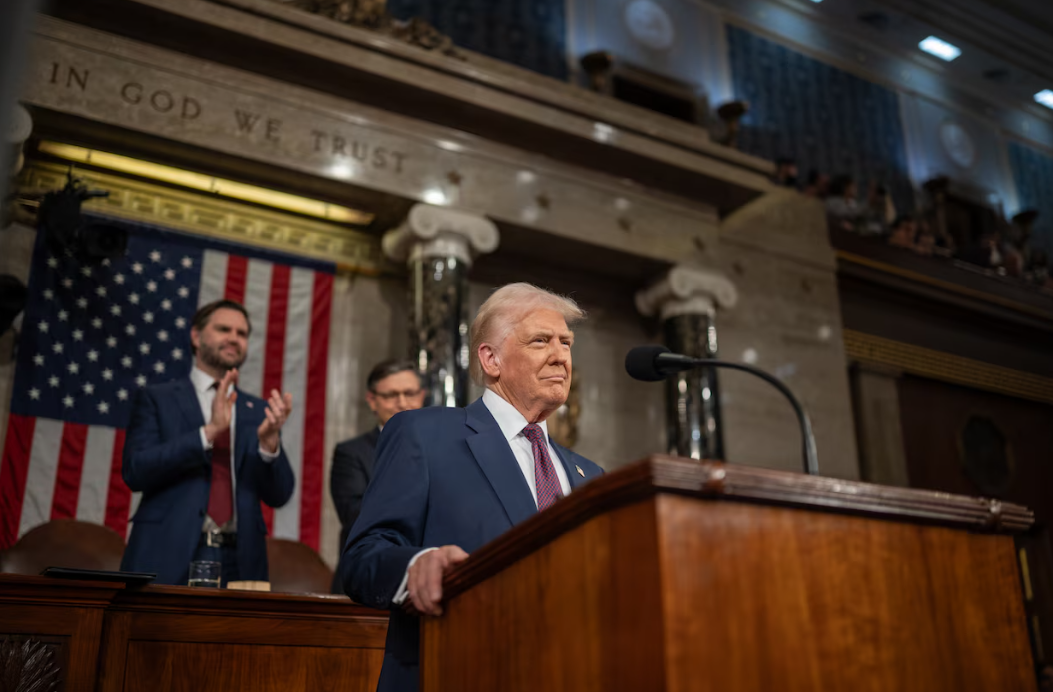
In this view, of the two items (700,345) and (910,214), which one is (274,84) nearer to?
(700,345)

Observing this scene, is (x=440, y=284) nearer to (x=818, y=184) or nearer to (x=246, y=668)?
(x=246, y=668)

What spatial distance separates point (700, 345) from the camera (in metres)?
7.41

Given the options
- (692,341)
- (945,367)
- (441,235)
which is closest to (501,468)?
(441,235)

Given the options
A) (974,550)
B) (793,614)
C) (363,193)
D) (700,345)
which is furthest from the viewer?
(700,345)

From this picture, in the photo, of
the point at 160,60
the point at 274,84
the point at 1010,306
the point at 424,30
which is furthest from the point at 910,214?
the point at 160,60

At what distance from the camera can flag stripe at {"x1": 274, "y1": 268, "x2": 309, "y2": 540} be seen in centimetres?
609

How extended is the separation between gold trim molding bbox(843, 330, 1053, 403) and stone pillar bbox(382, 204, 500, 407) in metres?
4.05

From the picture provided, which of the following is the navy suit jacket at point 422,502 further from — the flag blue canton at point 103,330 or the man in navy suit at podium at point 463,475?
the flag blue canton at point 103,330

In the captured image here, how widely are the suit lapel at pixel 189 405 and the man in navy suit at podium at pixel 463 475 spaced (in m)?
2.14

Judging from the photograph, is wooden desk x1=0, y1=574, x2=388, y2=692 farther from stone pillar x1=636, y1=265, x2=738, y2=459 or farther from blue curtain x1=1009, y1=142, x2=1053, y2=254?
blue curtain x1=1009, y1=142, x2=1053, y2=254

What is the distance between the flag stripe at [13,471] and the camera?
524 centimetres

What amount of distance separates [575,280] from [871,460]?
3109mm

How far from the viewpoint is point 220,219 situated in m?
6.59

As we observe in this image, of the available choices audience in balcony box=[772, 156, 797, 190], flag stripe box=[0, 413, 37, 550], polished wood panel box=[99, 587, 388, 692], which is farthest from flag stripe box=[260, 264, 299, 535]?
audience in balcony box=[772, 156, 797, 190]
